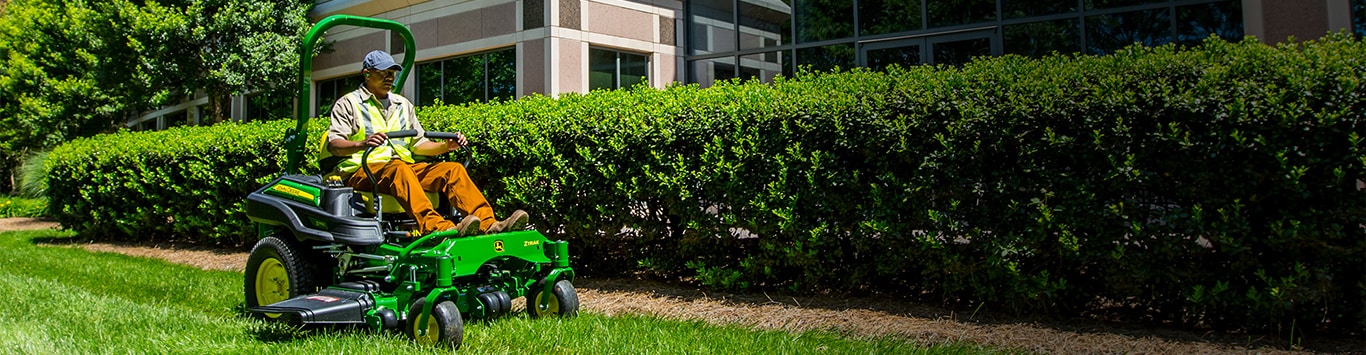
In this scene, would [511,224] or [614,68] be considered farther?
[614,68]

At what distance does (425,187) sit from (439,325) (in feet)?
A: 3.49

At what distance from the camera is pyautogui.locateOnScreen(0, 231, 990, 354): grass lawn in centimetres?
433

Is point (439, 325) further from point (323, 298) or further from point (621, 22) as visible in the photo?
point (621, 22)

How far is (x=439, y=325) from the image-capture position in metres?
4.35

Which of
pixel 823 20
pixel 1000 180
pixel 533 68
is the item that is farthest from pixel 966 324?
pixel 533 68

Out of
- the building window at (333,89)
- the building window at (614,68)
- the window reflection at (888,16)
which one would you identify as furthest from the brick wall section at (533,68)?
the window reflection at (888,16)

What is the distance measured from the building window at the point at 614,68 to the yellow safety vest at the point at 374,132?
1035 cm

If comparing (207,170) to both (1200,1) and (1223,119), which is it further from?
(1200,1)

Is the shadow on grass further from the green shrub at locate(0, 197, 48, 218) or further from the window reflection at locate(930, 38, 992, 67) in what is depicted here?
the green shrub at locate(0, 197, 48, 218)

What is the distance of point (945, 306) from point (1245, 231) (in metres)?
1.67

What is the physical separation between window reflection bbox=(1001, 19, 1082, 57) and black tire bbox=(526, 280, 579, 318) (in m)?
10.00

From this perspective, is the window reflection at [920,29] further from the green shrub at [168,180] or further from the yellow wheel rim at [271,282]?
the yellow wheel rim at [271,282]

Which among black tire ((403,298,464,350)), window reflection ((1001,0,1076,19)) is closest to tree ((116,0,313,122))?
window reflection ((1001,0,1076,19))

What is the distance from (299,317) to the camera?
440cm
